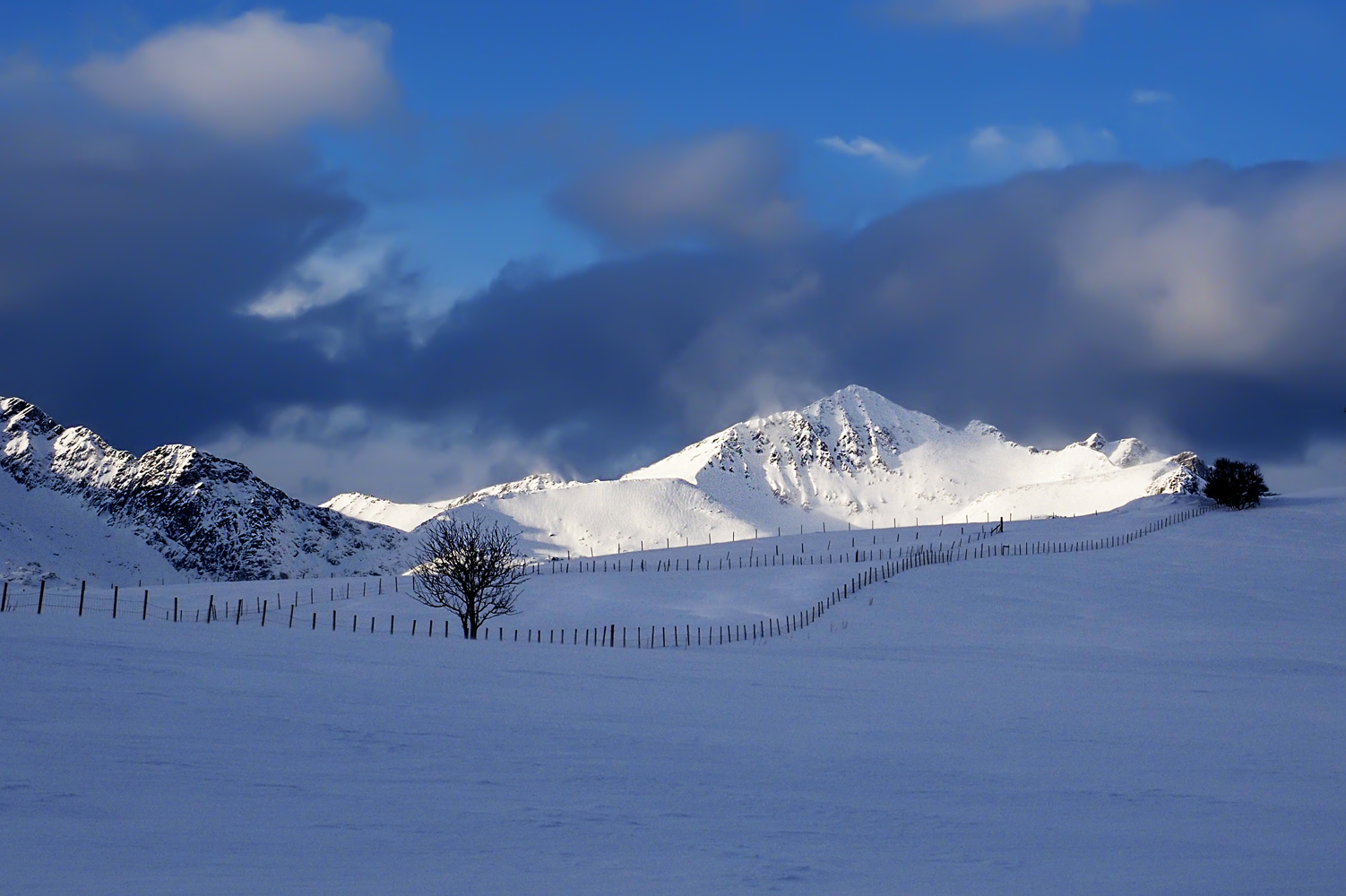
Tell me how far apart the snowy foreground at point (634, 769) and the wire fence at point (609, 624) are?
12.4 metres

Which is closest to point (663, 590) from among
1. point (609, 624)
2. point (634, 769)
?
point (609, 624)

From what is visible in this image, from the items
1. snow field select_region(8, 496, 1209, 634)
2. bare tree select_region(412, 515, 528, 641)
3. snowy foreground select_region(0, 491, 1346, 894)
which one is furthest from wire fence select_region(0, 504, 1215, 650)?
snowy foreground select_region(0, 491, 1346, 894)

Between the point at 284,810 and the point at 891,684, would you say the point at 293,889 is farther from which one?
the point at 891,684

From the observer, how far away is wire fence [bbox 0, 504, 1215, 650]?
161 feet

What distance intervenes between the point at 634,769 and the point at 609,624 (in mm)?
39313

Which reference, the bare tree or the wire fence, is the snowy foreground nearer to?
the wire fence

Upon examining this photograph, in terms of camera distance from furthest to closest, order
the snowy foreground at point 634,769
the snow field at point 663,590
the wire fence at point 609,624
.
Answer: the snow field at point 663,590 → the wire fence at point 609,624 → the snowy foreground at point 634,769

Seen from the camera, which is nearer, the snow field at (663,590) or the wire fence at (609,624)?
the wire fence at (609,624)

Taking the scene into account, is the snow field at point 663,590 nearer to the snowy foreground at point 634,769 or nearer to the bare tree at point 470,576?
the bare tree at point 470,576

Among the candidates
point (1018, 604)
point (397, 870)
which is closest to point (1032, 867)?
point (397, 870)

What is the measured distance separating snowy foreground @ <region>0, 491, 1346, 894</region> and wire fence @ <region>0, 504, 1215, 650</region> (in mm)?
12437

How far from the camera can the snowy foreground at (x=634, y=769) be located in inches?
480

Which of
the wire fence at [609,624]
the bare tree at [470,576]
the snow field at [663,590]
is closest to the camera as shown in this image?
the wire fence at [609,624]

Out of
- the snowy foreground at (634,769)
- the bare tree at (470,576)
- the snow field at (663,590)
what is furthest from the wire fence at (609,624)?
the snowy foreground at (634,769)
